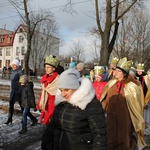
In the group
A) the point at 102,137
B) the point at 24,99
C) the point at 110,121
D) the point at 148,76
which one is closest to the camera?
the point at 102,137

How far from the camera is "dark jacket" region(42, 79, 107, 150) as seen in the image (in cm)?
268

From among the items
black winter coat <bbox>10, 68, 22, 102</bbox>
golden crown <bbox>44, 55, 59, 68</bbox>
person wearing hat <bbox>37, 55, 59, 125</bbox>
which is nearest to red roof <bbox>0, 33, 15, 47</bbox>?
black winter coat <bbox>10, 68, 22, 102</bbox>

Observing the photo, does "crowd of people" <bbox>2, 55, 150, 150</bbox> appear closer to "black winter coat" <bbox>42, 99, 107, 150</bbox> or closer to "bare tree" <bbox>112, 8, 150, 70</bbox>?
"black winter coat" <bbox>42, 99, 107, 150</bbox>

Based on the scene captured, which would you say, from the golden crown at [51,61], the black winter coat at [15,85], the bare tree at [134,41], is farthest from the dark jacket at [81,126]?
the bare tree at [134,41]

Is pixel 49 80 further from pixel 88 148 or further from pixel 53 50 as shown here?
pixel 53 50

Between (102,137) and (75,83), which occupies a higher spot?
(75,83)

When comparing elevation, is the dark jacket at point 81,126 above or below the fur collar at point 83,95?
below

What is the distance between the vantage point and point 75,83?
113 inches

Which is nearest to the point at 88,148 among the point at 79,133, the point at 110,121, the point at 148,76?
the point at 79,133

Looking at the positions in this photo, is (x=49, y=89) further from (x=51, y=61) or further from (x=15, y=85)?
(x=15, y=85)

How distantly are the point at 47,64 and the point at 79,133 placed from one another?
2438 millimetres

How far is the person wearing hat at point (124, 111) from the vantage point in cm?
413

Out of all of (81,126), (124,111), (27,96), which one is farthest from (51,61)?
(81,126)

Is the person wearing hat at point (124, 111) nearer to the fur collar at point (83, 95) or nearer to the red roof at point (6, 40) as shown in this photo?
the fur collar at point (83, 95)
